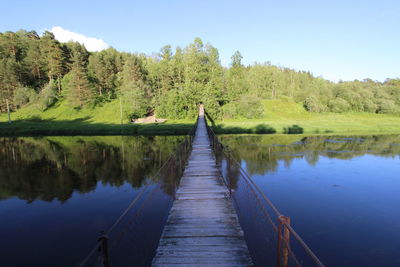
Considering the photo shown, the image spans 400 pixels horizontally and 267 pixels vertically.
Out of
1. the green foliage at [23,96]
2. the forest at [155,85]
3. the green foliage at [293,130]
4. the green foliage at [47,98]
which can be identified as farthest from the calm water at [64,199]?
the green foliage at [23,96]

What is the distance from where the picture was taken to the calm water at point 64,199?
8.32 m

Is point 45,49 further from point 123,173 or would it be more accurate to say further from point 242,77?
point 123,173

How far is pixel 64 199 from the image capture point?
13.0 metres

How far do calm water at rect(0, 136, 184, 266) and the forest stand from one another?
2835cm

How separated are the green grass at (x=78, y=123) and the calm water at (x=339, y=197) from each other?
20664 millimetres

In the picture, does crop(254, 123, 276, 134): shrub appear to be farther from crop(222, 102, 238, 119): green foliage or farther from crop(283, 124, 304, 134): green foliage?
crop(222, 102, 238, 119): green foliage

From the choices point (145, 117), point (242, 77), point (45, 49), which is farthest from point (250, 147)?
point (45, 49)

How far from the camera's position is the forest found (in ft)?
171

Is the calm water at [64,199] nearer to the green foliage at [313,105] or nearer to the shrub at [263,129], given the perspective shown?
the shrub at [263,129]

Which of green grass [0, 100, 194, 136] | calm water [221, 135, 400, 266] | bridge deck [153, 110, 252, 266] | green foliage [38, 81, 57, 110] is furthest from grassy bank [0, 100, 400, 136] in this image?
bridge deck [153, 110, 252, 266]

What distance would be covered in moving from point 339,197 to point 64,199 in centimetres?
1446

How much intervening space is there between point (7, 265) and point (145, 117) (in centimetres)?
4619

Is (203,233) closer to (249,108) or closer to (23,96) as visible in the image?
(249,108)

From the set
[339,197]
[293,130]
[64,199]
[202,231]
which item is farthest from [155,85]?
[202,231]
